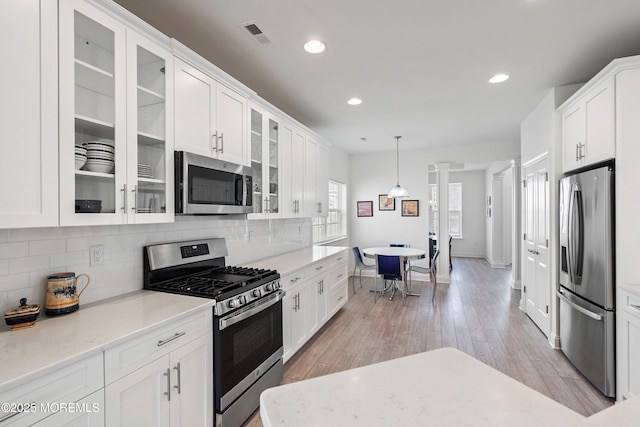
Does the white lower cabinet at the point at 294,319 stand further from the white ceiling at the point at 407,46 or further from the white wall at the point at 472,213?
the white wall at the point at 472,213

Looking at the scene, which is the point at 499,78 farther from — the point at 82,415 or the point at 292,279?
the point at 82,415

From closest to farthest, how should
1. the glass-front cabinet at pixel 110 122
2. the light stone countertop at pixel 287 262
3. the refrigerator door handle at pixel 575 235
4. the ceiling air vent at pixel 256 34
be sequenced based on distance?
1. the glass-front cabinet at pixel 110 122
2. the ceiling air vent at pixel 256 34
3. the refrigerator door handle at pixel 575 235
4. the light stone countertop at pixel 287 262

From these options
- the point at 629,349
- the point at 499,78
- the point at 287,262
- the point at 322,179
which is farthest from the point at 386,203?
the point at 629,349

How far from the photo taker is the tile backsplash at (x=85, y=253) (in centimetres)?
147

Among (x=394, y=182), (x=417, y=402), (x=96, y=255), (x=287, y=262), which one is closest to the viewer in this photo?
(x=417, y=402)

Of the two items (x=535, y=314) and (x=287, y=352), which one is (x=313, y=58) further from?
(x=535, y=314)

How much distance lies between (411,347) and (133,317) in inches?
109

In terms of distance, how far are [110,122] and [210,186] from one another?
761 millimetres

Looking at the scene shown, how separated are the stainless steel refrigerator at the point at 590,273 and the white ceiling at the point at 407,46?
41.9 inches

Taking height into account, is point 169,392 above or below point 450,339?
above

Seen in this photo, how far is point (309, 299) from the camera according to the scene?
10.7 feet

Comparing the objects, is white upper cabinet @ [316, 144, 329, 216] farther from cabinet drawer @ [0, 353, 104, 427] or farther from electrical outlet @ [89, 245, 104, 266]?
cabinet drawer @ [0, 353, 104, 427]

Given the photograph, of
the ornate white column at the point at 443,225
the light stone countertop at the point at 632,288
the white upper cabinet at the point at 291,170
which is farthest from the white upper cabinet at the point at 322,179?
the light stone countertop at the point at 632,288

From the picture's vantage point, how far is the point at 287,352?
2.77 metres
